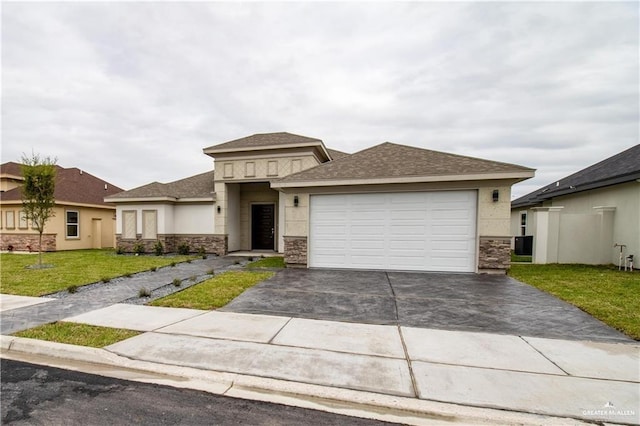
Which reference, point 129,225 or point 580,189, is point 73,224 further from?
point 580,189

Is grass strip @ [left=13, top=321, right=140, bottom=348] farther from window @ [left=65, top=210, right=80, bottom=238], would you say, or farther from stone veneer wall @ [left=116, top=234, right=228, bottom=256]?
window @ [left=65, top=210, right=80, bottom=238]

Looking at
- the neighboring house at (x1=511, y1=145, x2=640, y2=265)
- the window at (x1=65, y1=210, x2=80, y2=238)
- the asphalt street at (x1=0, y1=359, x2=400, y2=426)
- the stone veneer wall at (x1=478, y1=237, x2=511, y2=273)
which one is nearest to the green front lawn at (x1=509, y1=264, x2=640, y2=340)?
the stone veneer wall at (x1=478, y1=237, x2=511, y2=273)

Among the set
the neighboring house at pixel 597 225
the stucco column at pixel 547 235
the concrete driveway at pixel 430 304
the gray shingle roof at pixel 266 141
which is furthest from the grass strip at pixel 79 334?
the neighboring house at pixel 597 225

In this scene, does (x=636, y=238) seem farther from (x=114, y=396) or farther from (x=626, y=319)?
(x=114, y=396)

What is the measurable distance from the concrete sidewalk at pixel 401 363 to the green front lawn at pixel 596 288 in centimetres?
153

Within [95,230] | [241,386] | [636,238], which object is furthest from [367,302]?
[95,230]

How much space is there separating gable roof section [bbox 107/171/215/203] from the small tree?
4313 mm

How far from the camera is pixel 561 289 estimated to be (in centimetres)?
717

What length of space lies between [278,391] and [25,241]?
23.0 m

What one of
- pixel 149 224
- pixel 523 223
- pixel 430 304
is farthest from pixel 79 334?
pixel 523 223

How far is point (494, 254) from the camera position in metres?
9.03

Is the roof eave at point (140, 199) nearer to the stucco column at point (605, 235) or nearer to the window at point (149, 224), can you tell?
the window at point (149, 224)

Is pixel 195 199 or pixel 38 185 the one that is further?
pixel 195 199

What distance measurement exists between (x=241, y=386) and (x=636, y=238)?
47.0 ft
